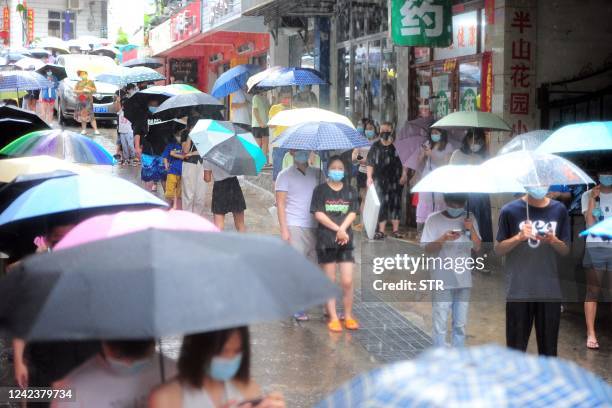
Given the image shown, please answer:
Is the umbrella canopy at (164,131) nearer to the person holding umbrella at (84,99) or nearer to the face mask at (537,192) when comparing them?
the face mask at (537,192)

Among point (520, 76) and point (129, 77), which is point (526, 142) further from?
point (129, 77)

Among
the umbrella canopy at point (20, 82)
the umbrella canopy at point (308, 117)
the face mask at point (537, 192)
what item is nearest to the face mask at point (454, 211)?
the face mask at point (537, 192)

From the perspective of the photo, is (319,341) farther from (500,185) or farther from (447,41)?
(447,41)

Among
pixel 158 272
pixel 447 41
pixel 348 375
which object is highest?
pixel 447 41

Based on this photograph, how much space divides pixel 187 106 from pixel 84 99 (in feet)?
39.9

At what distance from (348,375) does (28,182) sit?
289 cm

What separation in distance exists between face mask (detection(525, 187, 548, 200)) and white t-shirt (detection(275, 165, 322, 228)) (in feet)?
8.80

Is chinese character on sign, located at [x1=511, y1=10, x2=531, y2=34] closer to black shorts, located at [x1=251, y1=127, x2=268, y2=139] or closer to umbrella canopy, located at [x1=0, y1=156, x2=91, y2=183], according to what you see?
umbrella canopy, located at [x1=0, y1=156, x2=91, y2=183]

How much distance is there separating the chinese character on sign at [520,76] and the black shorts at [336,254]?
4061mm

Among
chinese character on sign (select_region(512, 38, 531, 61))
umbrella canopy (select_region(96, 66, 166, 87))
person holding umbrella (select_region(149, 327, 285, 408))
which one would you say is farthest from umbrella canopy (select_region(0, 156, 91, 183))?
umbrella canopy (select_region(96, 66, 166, 87))

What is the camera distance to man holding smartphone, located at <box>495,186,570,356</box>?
6.25 m

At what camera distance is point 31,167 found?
18.8 feet

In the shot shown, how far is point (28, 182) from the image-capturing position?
5.42 meters

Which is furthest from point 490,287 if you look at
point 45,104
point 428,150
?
point 45,104
